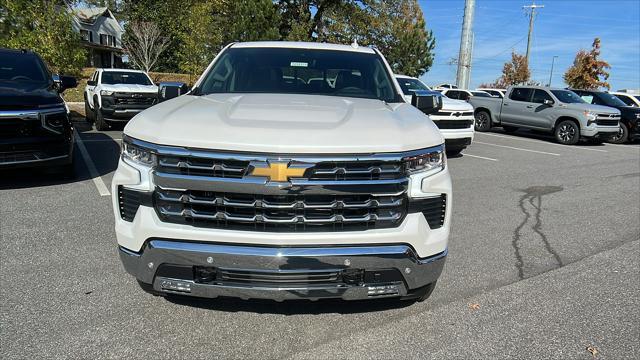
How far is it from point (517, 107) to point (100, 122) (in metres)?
14.2

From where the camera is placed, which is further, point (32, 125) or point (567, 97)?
point (567, 97)

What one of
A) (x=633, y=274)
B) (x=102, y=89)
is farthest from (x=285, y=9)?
(x=633, y=274)

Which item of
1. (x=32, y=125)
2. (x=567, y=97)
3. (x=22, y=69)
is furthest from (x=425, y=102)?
(x=567, y=97)

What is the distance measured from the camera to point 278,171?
250 cm

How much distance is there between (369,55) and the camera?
184 inches

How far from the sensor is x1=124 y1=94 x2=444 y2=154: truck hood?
2.53 m

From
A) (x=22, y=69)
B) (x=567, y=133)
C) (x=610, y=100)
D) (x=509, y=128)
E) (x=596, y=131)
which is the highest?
(x=22, y=69)

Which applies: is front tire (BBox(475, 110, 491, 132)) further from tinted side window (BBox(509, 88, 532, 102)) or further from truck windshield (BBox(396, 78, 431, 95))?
truck windshield (BBox(396, 78, 431, 95))

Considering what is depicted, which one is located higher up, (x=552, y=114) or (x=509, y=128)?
(x=552, y=114)

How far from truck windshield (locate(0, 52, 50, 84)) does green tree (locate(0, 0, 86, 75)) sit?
12928 mm

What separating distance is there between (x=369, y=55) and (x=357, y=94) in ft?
2.64

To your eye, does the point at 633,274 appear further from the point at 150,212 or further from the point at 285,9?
the point at 285,9

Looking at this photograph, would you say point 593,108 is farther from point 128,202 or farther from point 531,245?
point 128,202

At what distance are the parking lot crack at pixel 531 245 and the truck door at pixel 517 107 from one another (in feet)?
36.7
